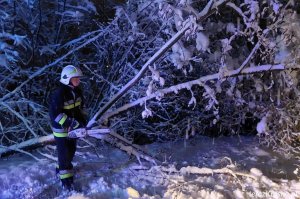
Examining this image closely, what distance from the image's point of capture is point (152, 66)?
23.9 feet

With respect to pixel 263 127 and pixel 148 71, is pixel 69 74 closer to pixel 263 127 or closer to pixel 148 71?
pixel 148 71

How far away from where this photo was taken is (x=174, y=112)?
9.31 metres

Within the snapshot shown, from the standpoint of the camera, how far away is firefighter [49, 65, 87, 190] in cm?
579

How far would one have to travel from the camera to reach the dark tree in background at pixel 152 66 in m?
7.72

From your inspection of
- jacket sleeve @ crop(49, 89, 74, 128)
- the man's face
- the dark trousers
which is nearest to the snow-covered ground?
the dark trousers

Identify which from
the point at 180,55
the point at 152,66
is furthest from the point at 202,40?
the point at 152,66

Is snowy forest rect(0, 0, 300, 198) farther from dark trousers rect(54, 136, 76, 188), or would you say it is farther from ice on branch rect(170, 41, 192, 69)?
dark trousers rect(54, 136, 76, 188)

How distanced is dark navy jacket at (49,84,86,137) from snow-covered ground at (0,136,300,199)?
0.90 m

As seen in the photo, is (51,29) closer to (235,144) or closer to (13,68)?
(13,68)

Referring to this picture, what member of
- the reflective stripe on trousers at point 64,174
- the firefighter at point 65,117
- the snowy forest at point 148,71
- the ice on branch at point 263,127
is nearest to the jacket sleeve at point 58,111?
the firefighter at point 65,117

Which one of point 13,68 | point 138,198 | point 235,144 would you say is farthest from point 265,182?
point 13,68

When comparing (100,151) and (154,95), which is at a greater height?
(154,95)

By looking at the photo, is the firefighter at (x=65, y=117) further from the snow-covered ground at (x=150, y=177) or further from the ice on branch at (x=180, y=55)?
the ice on branch at (x=180, y=55)

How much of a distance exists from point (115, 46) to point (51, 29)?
157 cm
